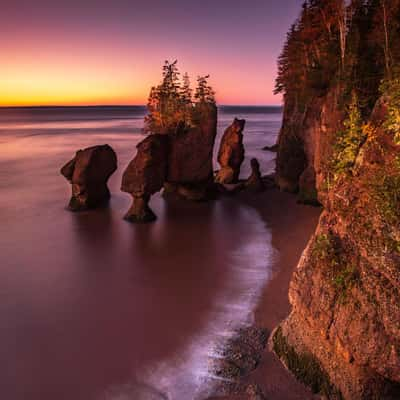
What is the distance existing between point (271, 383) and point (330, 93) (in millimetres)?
11789

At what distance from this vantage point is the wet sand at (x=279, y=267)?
794cm

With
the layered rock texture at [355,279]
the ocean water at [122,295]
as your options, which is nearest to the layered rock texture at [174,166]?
the ocean water at [122,295]

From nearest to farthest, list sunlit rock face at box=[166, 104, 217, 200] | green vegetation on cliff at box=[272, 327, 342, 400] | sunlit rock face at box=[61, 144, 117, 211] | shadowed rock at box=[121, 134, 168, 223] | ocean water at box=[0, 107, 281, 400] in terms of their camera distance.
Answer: green vegetation on cliff at box=[272, 327, 342, 400] → ocean water at box=[0, 107, 281, 400] → shadowed rock at box=[121, 134, 168, 223] → sunlit rock face at box=[61, 144, 117, 211] → sunlit rock face at box=[166, 104, 217, 200]

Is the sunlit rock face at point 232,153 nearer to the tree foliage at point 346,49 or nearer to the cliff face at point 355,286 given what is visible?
the tree foliage at point 346,49

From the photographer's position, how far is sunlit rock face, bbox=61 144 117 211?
22.1 metres

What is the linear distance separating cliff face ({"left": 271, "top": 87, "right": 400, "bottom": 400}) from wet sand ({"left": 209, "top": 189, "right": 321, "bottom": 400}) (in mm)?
320

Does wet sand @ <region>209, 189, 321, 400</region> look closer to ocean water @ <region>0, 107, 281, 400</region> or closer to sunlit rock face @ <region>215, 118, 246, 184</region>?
ocean water @ <region>0, 107, 281, 400</region>

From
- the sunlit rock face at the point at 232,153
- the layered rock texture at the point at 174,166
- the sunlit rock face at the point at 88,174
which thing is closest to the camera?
the layered rock texture at the point at 174,166

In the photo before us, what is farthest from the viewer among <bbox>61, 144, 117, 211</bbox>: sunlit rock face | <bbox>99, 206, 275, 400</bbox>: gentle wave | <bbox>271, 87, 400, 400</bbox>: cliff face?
<bbox>61, 144, 117, 211</bbox>: sunlit rock face

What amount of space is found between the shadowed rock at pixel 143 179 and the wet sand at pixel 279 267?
6.02 meters

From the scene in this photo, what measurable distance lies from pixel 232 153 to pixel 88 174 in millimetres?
10508

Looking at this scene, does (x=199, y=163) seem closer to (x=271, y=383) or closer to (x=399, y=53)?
(x=399, y=53)

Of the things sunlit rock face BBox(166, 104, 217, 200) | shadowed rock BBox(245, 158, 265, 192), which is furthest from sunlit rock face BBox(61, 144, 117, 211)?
shadowed rock BBox(245, 158, 265, 192)

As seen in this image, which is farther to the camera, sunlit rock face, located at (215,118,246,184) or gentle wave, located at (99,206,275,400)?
sunlit rock face, located at (215,118,246,184)
